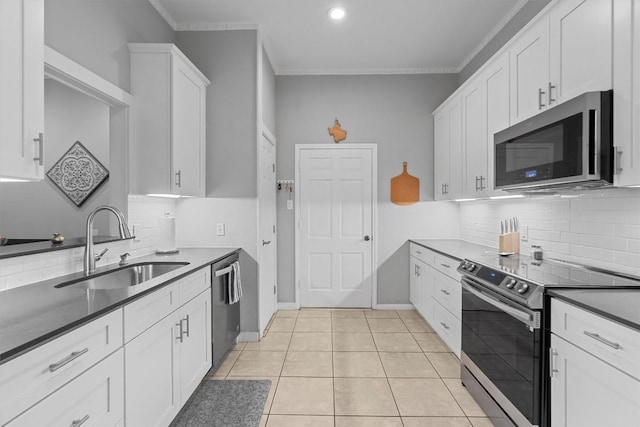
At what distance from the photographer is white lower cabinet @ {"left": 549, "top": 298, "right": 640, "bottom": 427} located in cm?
126

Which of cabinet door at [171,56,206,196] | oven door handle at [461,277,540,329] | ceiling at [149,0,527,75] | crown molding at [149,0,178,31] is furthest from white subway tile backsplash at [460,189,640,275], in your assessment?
crown molding at [149,0,178,31]

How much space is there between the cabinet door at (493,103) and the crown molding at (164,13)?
2.83 m

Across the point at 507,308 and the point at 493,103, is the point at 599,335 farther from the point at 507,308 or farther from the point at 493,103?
the point at 493,103

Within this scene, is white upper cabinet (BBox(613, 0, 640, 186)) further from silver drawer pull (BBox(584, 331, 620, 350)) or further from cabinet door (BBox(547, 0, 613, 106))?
silver drawer pull (BBox(584, 331, 620, 350))

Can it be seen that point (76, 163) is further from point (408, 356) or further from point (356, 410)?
point (408, 356)

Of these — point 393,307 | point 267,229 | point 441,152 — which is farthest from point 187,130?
point 393,307

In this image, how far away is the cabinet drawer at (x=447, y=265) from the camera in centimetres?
298

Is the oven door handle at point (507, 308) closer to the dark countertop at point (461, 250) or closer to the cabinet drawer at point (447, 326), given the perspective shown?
the dark countertop at point (461, 250)

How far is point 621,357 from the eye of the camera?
4.22ft

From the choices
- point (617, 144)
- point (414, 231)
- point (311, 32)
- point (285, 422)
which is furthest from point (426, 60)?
point (285, 422)

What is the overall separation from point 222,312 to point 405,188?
272 cm

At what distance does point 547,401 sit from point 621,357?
1.88 feet

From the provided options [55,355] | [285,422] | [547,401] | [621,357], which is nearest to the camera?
[55,355]

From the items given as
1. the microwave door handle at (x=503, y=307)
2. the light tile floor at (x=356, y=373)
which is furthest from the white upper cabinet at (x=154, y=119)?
the microwave door handle at (x=503, y=307)
